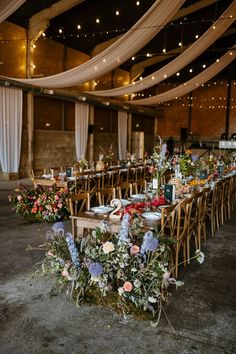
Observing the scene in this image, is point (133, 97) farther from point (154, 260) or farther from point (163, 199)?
point (154, 260)

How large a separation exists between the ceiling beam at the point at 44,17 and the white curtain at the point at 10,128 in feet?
5.92

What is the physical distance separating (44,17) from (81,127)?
4.08m

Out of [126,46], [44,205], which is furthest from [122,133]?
[44,205]

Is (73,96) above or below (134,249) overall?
above

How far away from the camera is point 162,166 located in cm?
412

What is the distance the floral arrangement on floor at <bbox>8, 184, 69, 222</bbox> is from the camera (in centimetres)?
534

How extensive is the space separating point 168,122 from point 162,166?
14.6m

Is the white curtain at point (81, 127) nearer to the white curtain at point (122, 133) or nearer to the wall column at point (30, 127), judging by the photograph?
the wall column at point (30, 127)

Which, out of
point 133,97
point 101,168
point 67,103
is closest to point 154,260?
point 101,168

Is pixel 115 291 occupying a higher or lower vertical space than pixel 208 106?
lower

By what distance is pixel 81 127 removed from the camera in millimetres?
12820

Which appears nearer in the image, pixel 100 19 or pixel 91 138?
pixel 100 19

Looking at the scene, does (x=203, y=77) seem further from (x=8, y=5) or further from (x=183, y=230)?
(x=183, y=230)

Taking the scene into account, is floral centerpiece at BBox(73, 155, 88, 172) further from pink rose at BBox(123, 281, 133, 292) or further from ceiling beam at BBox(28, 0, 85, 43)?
ceiling beam at BBox(28, 0, 85, 43)
